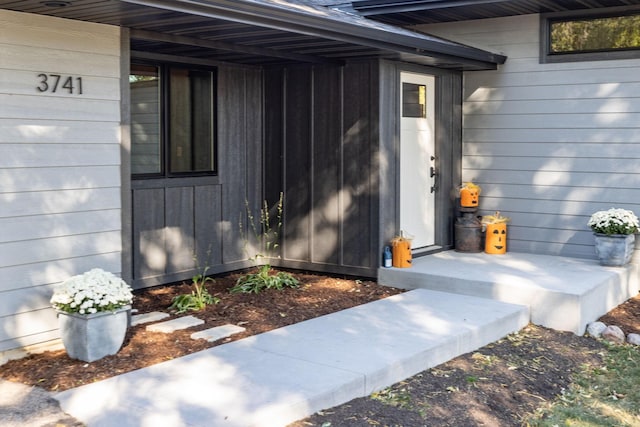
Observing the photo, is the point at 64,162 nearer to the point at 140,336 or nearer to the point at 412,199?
the point at 140,336

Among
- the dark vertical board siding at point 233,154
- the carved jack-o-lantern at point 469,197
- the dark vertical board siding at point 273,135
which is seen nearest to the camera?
the dark vertical board siding at point 233,154

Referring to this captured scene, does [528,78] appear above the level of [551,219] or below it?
above

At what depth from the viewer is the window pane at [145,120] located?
7020 millimetres

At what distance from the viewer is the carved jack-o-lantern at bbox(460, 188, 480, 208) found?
336 inches

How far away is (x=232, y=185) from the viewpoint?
797 centimetres

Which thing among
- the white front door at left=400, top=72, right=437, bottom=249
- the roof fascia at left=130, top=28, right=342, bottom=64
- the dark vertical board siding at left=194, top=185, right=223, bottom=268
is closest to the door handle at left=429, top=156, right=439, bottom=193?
the white front door at left=400, top=72, right=437, bottom=249

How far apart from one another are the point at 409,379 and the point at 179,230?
10.8 ft

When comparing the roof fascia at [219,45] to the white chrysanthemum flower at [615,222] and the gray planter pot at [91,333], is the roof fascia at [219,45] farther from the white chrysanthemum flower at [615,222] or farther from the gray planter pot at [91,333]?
the white chrysanthemum flower at [615,222]

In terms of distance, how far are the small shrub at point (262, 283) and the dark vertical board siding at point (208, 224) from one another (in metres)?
0.52

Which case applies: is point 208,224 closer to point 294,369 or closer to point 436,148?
point 436,148

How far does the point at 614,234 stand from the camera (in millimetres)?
7426

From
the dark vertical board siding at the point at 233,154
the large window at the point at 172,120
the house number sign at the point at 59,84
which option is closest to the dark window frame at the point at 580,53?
the dark vertical board siding at the point at 233,154

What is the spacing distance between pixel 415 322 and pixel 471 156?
3.41m

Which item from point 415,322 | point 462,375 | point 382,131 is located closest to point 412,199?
point 382,131
